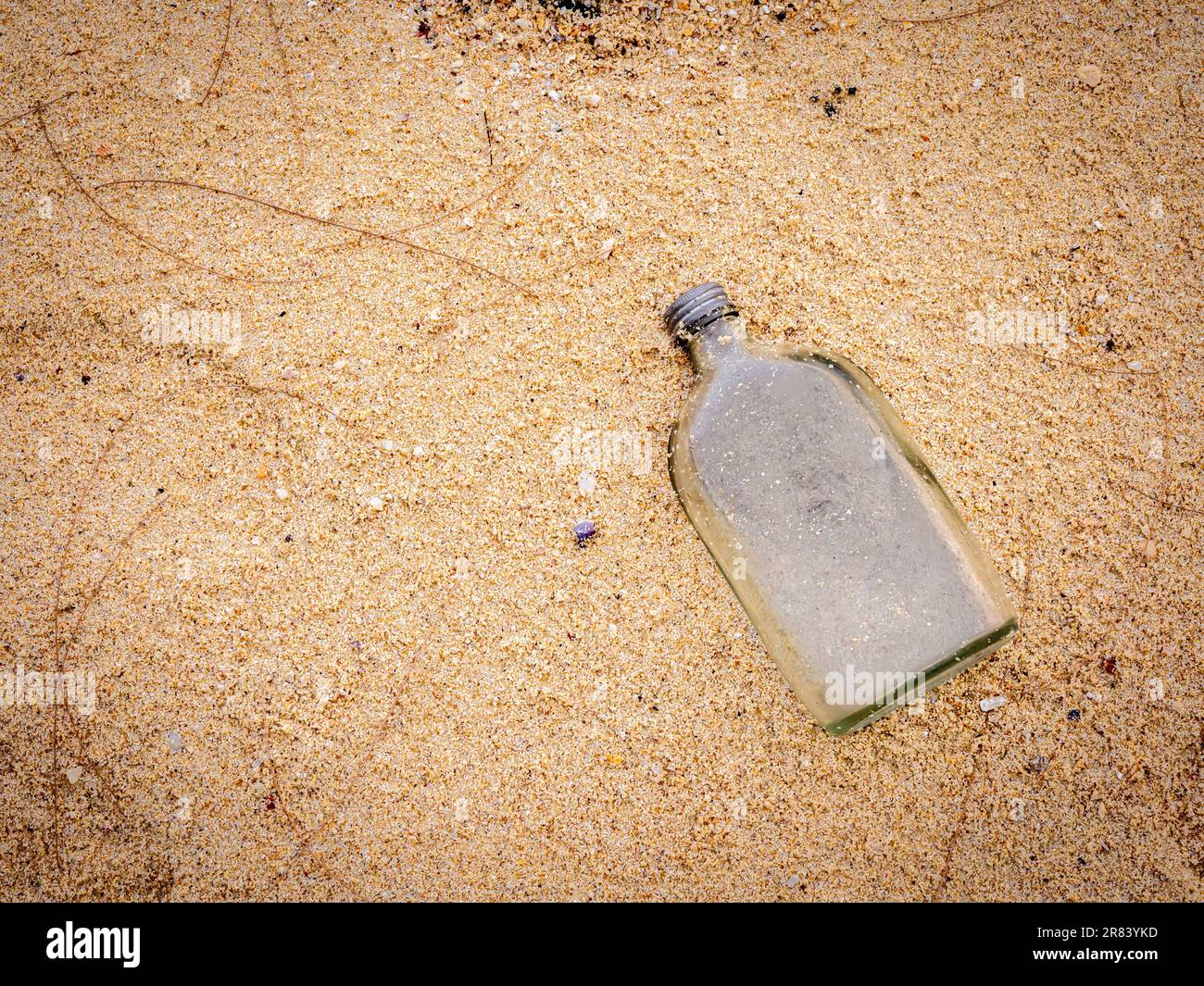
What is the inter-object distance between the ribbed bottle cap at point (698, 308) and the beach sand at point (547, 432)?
9.6 inches

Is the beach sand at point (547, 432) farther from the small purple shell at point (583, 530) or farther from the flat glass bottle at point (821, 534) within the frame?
the flat glass bottle at point (821, 534)

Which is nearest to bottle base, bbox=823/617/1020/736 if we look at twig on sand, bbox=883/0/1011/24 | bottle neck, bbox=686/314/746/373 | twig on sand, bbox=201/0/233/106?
bottle neck, bbox=686/314/746/373

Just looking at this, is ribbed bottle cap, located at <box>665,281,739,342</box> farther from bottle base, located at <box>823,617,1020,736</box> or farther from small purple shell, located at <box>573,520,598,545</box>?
bottle base, located at <box>823,617,1020,736</box>

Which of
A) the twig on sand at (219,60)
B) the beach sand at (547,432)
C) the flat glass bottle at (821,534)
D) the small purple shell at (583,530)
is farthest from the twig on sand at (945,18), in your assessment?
the twig on sand at (219,60)

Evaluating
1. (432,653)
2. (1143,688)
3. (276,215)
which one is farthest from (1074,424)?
(276,215)

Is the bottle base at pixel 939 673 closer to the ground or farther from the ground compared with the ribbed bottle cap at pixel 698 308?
closer to the ground

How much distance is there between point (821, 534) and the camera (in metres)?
1.66

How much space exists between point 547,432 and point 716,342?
1.51ft

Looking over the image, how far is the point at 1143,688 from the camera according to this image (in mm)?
1896

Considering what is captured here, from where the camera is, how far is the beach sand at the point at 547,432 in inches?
74.1

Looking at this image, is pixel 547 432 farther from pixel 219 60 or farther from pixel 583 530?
pixel 219 60

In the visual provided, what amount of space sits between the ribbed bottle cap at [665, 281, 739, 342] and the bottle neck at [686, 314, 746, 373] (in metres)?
0.03

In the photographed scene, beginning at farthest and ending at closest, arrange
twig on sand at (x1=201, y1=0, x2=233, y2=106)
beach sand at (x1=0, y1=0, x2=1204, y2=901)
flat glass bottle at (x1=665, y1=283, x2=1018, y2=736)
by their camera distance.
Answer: twig on sand at (x1=201, y1=0, x2=233, y2=106)
beach sand at (x1=0, y1=0, x2=1204, y2=901)
flat glass bottle at (x1=665, y1=283, x2=1018, y2=736)

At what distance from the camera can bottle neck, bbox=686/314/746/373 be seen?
1719 millimetres
